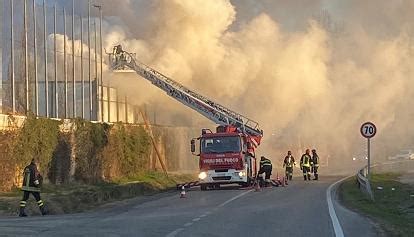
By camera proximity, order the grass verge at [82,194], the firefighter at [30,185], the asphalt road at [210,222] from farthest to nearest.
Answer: the grass verge at [82,194] → the firefighter at [30,185] → the asphalt road at [210,222]

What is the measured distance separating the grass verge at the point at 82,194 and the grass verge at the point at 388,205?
895 centimetres

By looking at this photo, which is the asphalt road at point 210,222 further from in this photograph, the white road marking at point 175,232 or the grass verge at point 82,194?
the grass verge at point 82,194

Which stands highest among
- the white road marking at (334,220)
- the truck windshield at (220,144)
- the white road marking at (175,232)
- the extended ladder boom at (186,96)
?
the extended ladder boom at (186,96)

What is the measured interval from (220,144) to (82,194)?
7017 millimetres

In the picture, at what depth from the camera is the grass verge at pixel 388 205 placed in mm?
15344

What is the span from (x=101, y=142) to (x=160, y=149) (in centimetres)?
1175

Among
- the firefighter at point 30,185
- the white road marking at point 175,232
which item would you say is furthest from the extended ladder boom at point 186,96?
the white road marking at point 175,232

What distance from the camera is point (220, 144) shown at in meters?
31.2

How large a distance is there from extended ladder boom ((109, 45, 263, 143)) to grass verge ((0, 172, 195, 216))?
15.7 feet

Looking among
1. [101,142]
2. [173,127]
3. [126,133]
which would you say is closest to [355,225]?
[101,142]

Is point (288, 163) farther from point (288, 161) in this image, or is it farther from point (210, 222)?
point (210, 222)

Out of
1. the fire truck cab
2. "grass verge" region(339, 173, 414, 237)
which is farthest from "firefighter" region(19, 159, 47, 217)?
the fire truck cab

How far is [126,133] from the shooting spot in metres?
39.7

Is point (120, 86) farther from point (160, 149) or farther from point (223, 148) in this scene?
point (223, 148)
